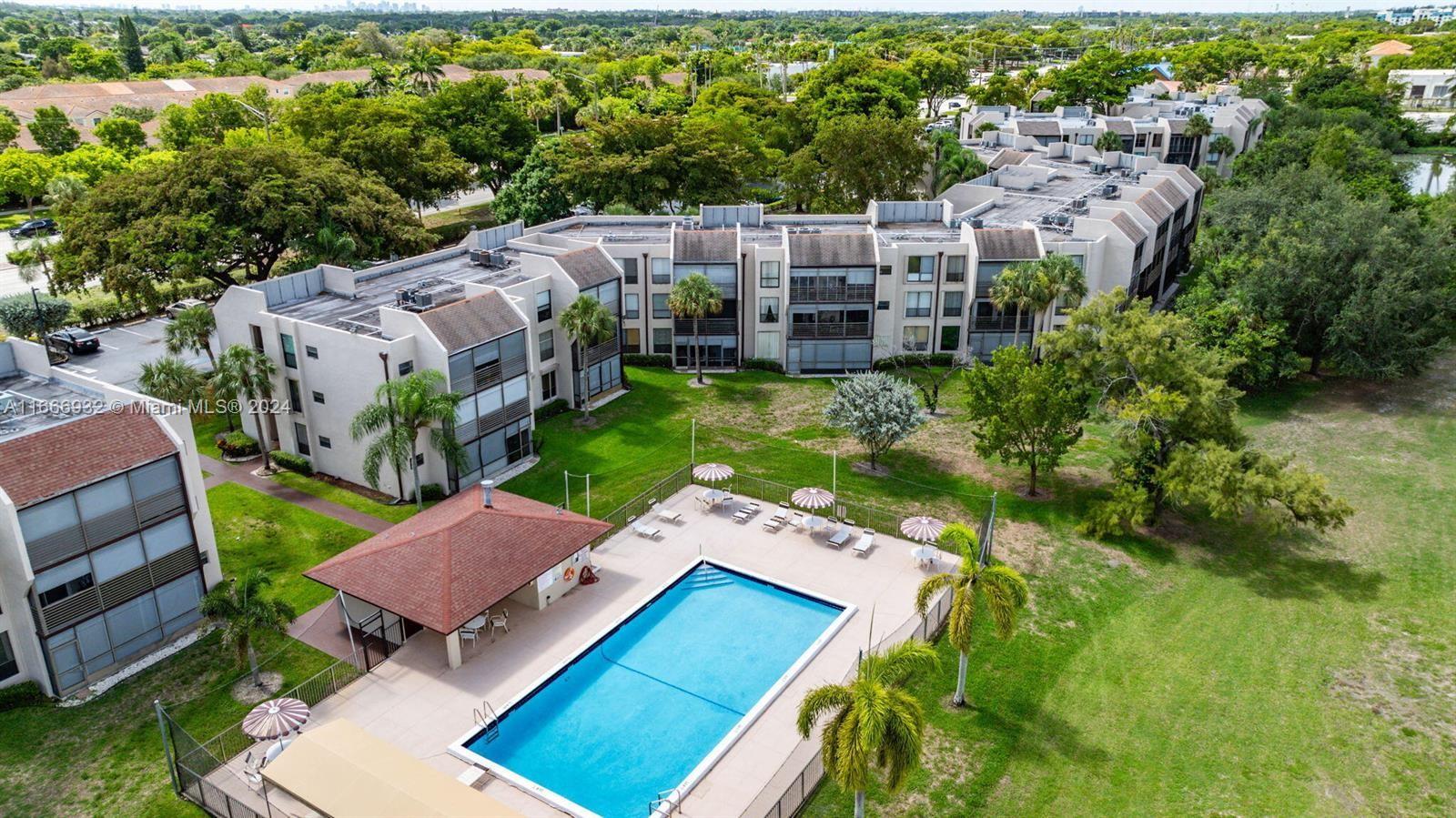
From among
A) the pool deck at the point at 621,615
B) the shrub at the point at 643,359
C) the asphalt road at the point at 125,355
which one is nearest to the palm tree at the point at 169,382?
the asphalt road at the point at 125,355

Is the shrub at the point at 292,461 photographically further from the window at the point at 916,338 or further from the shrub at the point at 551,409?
the window at the point at 916,338

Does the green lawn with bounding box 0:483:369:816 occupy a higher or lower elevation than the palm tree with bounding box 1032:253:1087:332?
lower

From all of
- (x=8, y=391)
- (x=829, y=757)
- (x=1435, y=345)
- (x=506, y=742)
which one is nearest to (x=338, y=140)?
(x=8, y=391)

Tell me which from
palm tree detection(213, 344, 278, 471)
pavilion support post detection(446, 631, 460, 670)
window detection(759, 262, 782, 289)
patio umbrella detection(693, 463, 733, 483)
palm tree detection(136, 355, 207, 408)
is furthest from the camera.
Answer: window detection(759, 262, 782, 289)

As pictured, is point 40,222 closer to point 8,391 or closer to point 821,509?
point 8,391

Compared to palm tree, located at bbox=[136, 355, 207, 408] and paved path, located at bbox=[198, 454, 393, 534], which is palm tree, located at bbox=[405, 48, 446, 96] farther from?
palm tree, located at bbox=[136, 355, 207, 408]

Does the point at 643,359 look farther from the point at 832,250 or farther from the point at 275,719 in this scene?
the point at 275,719

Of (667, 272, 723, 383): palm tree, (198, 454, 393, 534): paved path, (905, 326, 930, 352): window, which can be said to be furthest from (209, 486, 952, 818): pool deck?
(905, 326, 930, 352): window
